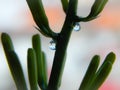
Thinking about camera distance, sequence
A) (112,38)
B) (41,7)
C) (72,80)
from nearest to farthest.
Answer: (41,7) < (72,80) < (112,38)

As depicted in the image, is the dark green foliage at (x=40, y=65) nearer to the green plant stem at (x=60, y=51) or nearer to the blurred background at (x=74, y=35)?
the green plant stem at (x=60, y=51)

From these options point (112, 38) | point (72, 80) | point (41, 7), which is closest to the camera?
point (41, 7)

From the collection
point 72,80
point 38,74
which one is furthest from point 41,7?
point 72,80

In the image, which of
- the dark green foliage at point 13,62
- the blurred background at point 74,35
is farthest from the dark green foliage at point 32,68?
the blurred background at point 74,35

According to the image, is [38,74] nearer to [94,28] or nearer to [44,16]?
[44,16]

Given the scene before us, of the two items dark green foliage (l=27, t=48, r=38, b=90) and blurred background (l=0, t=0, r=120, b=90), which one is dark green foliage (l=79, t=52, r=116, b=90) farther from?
blurred background (l=0, t=0, r=120, b=90)

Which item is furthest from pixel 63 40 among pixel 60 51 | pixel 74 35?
pixel 74 35

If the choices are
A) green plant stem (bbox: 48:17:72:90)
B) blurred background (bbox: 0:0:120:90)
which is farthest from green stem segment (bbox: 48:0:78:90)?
blurred background (bbox: 0:0:120:90)

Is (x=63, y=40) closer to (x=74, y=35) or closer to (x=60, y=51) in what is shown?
(x=60, y=51)
